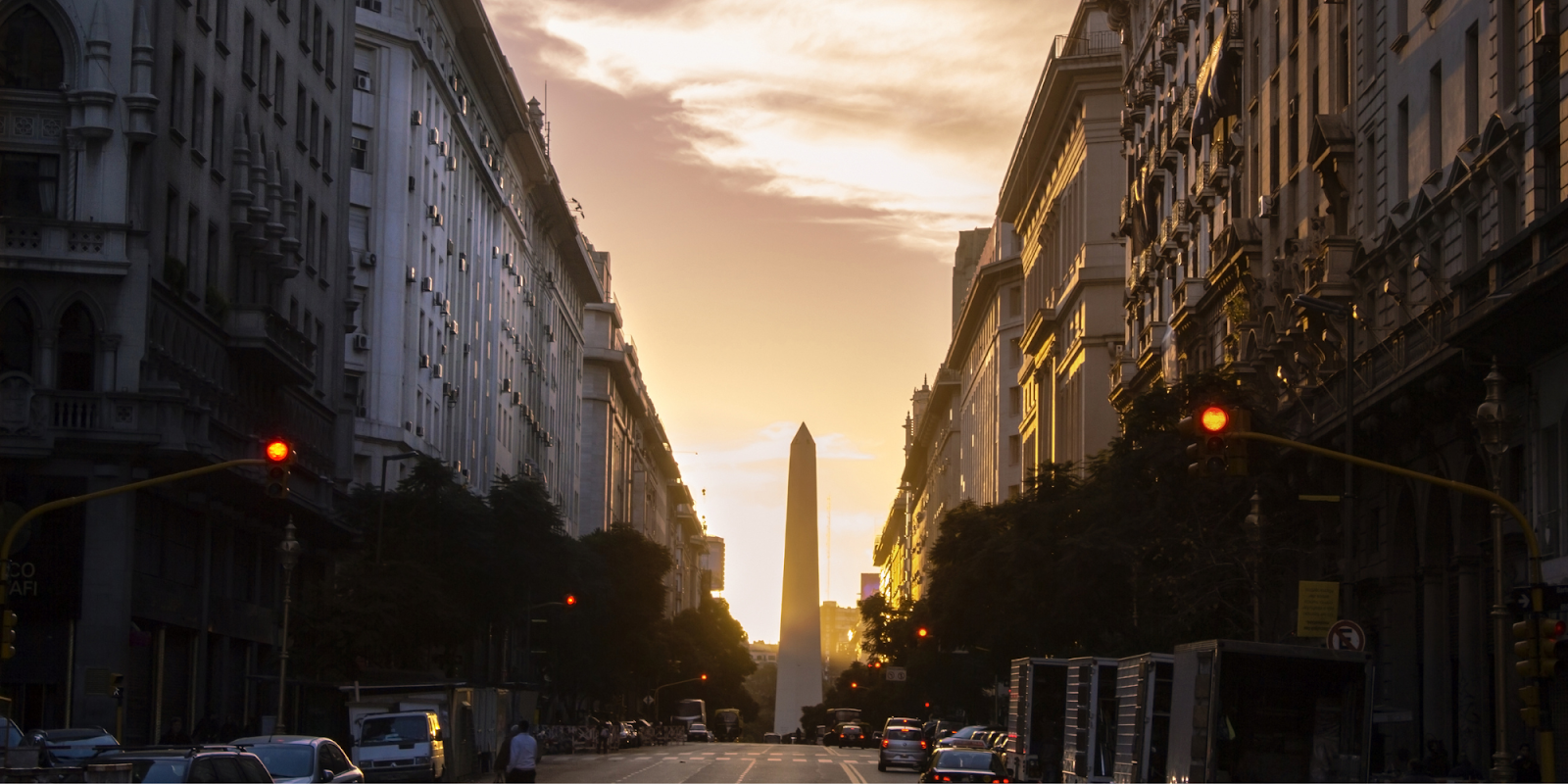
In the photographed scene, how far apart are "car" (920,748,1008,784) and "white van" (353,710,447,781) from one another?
10.6m

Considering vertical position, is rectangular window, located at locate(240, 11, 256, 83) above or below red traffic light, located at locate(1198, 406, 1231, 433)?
above

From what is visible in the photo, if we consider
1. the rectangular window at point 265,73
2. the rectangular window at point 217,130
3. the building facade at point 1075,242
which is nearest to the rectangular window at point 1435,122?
the rectangular window at point 217,130

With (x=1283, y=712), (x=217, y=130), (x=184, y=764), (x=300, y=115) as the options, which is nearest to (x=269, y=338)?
(x=217, y=130)

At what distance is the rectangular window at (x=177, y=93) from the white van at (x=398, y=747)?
1594 centimetres

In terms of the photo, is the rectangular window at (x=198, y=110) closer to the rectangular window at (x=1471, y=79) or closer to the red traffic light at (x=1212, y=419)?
the rectangular window at (x=1471, y=79)

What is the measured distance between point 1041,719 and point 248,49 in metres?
28.6

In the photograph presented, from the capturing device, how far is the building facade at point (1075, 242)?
296 ft

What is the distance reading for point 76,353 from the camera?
45.1 meters

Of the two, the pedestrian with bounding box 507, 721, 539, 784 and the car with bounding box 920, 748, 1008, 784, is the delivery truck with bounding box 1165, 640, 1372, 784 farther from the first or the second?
the car with bounding box 920, 748, 1008, 784

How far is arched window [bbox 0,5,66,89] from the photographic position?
4572cm

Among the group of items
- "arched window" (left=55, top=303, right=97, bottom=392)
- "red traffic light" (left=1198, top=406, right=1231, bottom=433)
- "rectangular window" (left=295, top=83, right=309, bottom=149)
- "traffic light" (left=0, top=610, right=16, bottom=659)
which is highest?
"rectangular window" (left=295, top=83, right=309, bottom=149)

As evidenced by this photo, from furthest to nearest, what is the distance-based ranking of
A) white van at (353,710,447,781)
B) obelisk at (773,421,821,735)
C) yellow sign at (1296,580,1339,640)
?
obelisk at (773,421,821,735) → white van at (353,710,447,781) → yellow sign at (1296,580,1339,640)

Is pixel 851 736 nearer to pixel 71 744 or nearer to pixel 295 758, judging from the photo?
pixel 71 744

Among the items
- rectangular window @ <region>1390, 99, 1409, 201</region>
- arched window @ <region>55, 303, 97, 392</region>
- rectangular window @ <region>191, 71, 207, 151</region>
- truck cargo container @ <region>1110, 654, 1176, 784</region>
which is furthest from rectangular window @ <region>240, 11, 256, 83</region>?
truck cargo container @ <region>1110, 654, 1176, 784</region>
